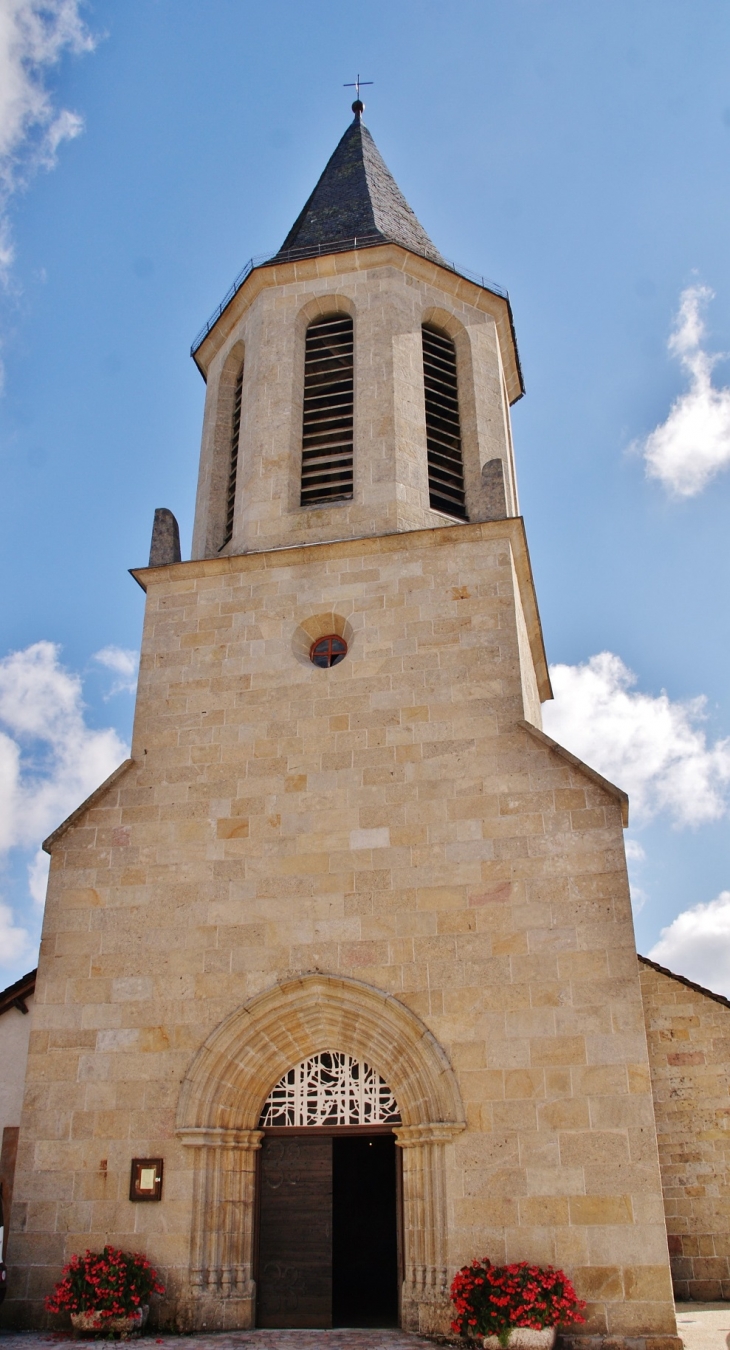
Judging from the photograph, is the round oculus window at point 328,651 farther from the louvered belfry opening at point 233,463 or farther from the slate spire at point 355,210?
the slate spire at point 355,210

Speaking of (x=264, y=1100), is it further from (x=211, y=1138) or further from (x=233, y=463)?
(x=233, y=463)

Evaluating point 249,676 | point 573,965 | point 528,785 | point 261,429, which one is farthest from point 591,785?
point 261,429

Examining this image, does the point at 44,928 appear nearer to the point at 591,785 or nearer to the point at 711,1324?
the point at 591,785

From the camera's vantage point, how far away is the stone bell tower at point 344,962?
8.52 metres

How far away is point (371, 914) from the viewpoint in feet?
31.4

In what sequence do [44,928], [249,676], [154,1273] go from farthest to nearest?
1. [249,676]
2. [44,928]
3. [154,1273]

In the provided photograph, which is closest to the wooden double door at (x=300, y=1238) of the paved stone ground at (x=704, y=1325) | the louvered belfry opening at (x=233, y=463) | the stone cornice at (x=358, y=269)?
the paved stone ground at (x=704, y=1325)

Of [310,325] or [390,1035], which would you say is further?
[310,325]

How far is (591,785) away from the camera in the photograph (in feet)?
31.8

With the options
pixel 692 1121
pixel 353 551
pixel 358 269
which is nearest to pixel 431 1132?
pixel 692 1121

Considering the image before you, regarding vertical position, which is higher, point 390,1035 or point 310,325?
point 310,325

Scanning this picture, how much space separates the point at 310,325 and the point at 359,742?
21.4 ft

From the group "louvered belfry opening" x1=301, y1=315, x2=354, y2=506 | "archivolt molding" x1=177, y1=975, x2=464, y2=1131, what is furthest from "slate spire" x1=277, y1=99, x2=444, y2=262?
"archivolt molding" x1=177, y1=975, x2=464, y2=1131

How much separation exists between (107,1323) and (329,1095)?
2479 mm
